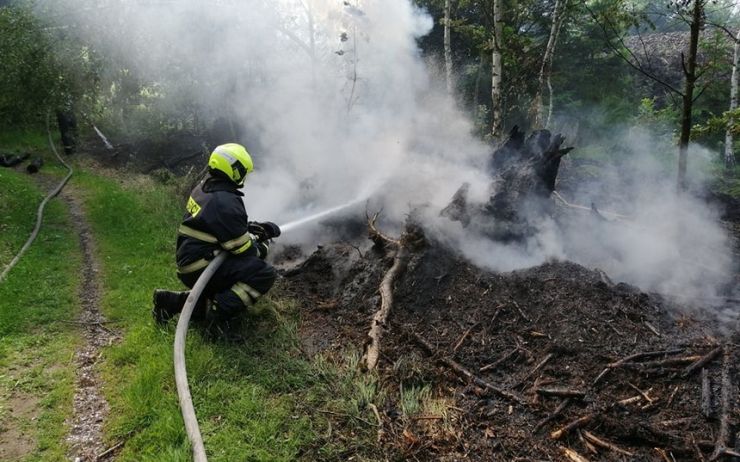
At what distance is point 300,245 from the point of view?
8.10 m

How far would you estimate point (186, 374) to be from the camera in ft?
12.8

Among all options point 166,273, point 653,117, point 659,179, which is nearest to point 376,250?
point 166,273

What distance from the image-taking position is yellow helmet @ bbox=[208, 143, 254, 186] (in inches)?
183

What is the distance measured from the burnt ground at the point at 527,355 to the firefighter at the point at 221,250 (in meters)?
0.88

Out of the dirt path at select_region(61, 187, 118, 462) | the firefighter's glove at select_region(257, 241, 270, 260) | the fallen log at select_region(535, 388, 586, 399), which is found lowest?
the dirt path at select_region(61, 187, 118, 462)

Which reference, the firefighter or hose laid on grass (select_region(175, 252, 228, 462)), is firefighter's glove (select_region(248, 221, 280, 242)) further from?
hose laid on grass (select_region(175, 252, 228, 462))

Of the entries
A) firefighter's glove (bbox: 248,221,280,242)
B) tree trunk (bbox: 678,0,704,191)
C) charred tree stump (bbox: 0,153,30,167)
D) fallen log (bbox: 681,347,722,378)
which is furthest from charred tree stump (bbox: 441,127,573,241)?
charred tree stump (bbox: 0,153,30,167)

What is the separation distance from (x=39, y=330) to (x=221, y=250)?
7.41 ft

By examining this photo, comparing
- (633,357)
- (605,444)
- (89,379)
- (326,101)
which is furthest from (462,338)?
(326,101)

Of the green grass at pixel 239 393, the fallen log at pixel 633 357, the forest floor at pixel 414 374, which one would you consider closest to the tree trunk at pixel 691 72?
the forest floor at pixel 414 374

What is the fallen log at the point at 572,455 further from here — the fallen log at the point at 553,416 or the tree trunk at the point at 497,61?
the tree trunk at the point at 497,61

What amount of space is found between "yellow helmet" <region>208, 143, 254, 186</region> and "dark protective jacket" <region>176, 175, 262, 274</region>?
10 cm

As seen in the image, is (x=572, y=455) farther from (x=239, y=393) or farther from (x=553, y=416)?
(x=239, y=393)

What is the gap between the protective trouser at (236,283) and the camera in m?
4.68
